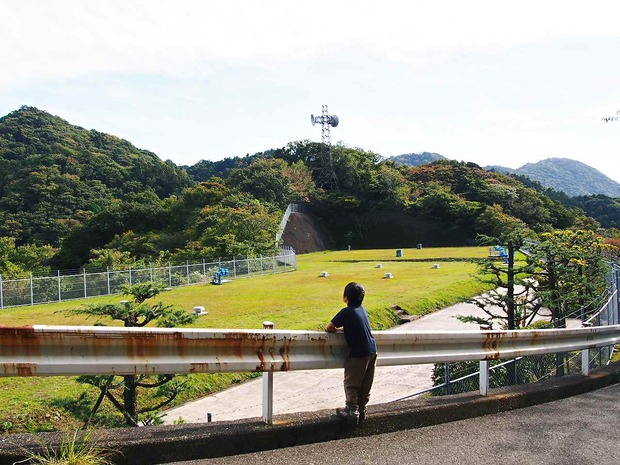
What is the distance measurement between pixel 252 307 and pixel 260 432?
19370 millimetres

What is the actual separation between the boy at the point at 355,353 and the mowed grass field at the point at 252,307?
5829 mm

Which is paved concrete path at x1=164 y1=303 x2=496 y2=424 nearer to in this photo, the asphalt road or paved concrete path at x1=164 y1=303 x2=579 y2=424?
paved concrete path at x1=164 y1=303 x2=579 y2=424

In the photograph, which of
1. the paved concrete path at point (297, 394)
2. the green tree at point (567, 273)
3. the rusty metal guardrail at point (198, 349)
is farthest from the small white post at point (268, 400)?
the green tree at point (567, 273)

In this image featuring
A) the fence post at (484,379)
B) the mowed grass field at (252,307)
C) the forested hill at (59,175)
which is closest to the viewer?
the fence post at (484,379)

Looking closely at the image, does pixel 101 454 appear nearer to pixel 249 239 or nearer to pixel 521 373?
pixel 521 373

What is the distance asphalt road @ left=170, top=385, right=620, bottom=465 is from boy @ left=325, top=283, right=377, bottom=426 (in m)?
0.25

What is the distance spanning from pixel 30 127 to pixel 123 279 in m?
86.8

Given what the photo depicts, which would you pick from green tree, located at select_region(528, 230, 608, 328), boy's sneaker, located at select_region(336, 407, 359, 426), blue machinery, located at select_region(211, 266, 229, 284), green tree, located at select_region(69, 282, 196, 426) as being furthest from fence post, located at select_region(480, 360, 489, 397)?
blue machinery, located at select_region(211, 266, 229, 284)

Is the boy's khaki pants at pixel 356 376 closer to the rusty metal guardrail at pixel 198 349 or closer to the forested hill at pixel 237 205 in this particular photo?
the rusty metal guardrail at pixel 198 349

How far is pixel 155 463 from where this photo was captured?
3621mm

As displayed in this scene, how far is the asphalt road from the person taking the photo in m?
3.96

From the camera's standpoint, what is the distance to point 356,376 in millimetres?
4359

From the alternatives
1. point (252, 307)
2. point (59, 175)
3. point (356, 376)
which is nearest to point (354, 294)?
point (356, 376)

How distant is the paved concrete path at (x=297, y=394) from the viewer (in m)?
11.9
